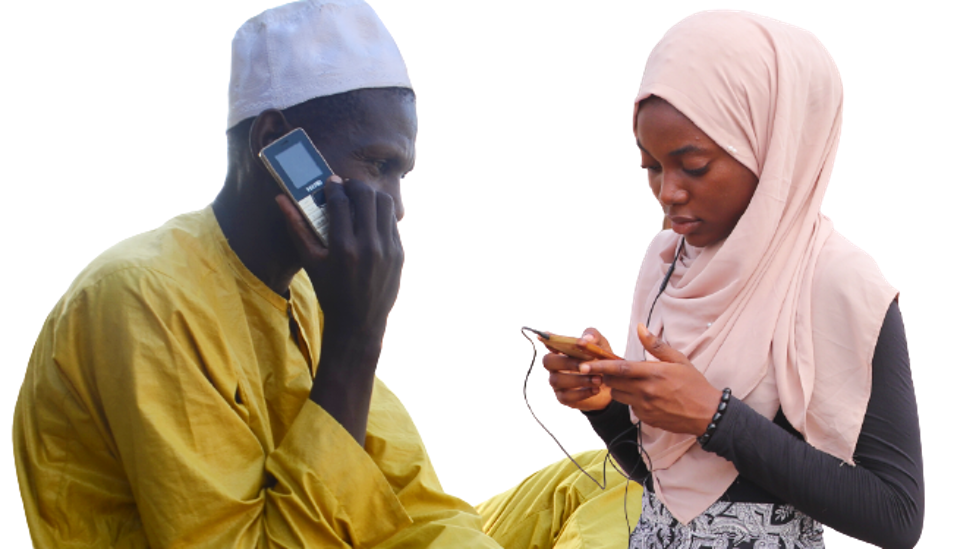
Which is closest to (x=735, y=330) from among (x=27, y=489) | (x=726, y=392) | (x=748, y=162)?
(x=726, y=392)

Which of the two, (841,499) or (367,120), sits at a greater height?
(367,120)

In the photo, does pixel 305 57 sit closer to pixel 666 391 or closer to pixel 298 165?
pixel 298 165

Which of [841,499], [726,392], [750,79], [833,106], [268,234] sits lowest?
[841,499]

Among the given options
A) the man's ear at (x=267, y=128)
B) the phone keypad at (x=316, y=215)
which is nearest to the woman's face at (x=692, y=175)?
the phone keypad at (x=316, y=215)

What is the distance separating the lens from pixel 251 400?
2135mm

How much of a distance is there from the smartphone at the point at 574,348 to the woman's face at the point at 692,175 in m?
0.35

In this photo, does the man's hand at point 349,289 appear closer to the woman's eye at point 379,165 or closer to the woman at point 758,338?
the woman's eye at point 379,165

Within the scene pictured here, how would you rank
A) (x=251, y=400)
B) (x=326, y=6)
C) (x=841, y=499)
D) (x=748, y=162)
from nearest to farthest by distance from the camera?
1. (x=841, y=499)
2. (x=748, y=162)
3. (x=251, y=400)
4. (x=326, y=6)

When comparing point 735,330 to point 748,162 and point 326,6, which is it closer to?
point 748,162

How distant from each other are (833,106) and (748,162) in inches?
10.6

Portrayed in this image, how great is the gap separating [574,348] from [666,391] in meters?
0.25

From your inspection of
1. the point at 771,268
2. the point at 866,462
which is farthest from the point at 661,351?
the point at 866,462

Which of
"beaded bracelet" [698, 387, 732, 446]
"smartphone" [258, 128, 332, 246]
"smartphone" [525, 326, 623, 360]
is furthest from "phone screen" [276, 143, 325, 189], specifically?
"beaded bracelet" [698, 387, 732, 446]

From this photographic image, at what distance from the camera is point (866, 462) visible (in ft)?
6.07
